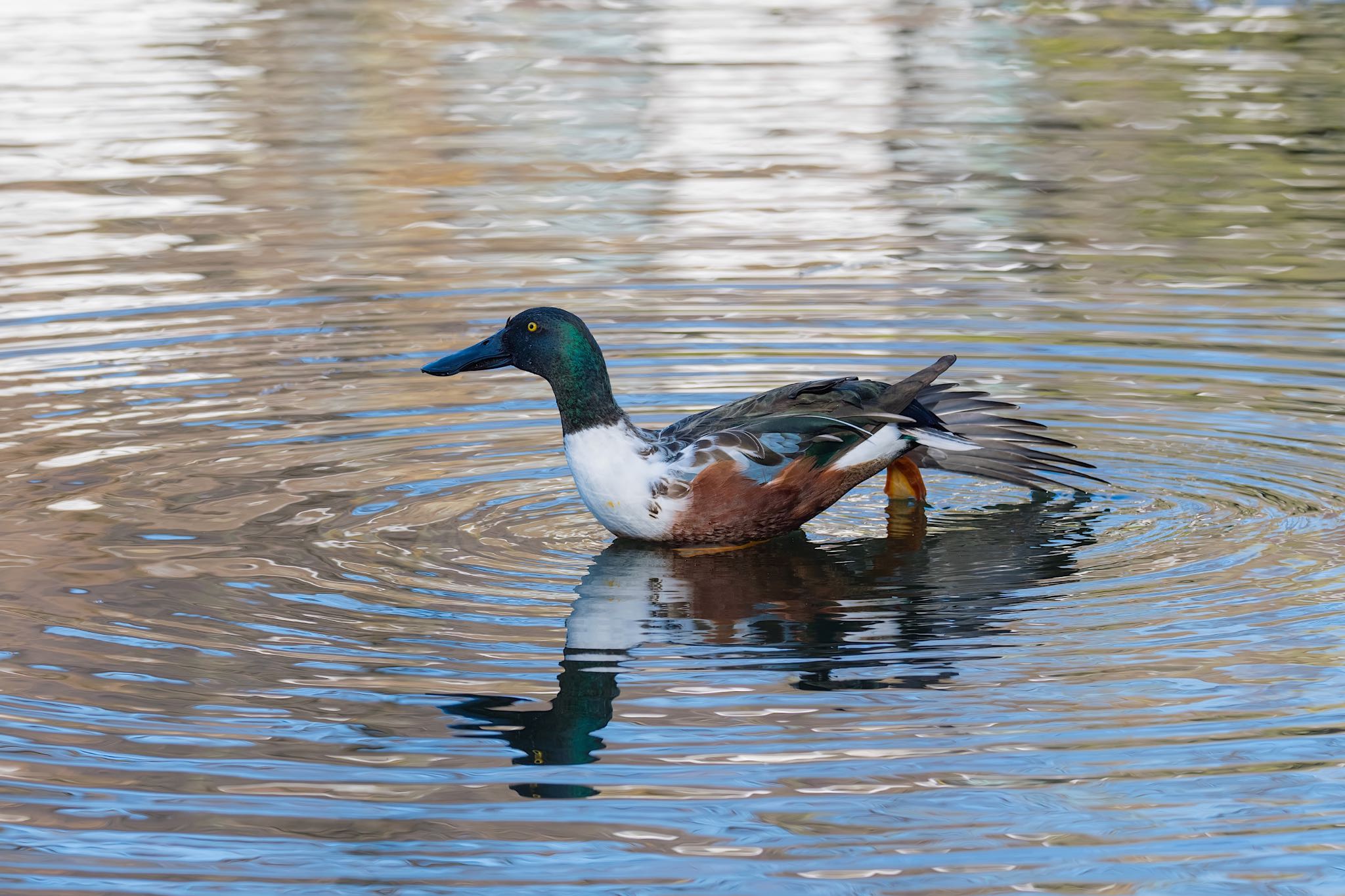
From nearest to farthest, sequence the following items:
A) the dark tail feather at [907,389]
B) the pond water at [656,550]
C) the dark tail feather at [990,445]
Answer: the pond water at [656,550]
the dark tail feather at [907,389]
the dark tail feather at [990,445]

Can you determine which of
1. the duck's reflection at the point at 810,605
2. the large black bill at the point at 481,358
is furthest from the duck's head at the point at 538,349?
the duck's reflection at the point at 810,605

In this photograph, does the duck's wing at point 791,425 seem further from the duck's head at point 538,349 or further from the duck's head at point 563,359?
the duck's head at point 538,349

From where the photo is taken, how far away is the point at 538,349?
8.14 meters

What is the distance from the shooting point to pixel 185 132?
765 inches

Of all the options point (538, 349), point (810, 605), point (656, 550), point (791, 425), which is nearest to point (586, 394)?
point (538, 349)

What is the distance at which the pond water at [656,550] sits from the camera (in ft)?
17.9

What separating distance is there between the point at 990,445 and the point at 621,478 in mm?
1952

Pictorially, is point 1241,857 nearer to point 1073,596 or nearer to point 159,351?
point 1073,596

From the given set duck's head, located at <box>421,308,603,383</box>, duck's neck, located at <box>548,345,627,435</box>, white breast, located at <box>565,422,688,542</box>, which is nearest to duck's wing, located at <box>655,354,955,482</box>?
white breast, located at <box>565,422,688,542</box>

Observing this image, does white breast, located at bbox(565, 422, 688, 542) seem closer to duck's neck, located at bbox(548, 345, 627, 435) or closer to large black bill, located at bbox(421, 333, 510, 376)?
duck's neck, located at bbox(548, 345, 627, 435)

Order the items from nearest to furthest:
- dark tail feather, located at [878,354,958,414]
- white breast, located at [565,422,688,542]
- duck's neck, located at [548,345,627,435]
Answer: white breast, located at [565,422,688,542], duck's neck, located at [548,345,627,435], dark tail feather, located at [878,354,958,414]

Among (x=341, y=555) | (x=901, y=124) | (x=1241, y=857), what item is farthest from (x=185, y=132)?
(x=1241, y=857)

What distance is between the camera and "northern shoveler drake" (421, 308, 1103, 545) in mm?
7891

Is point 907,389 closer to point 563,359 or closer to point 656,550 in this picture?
point 656,550
